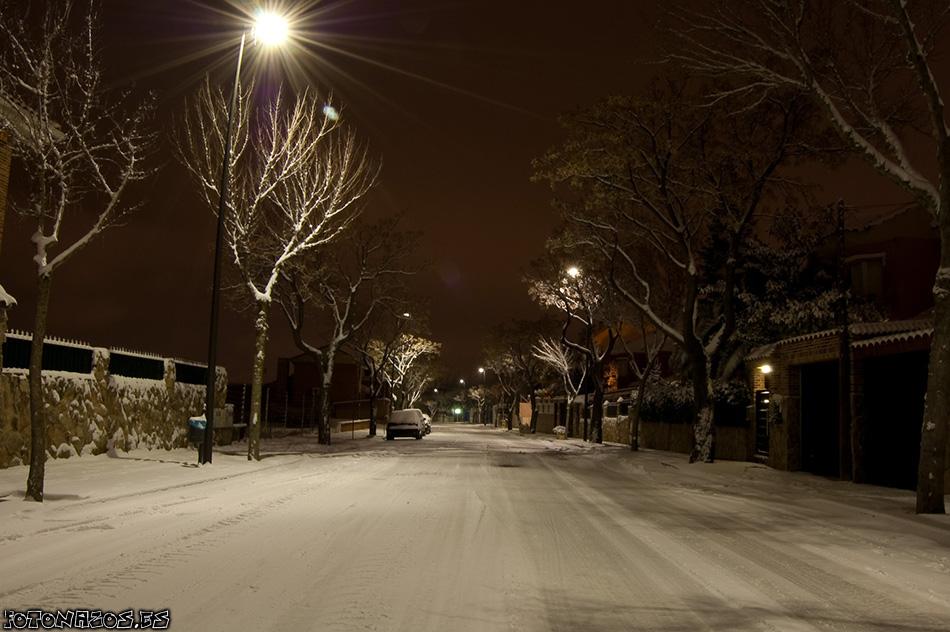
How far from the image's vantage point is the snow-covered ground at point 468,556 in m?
5.38

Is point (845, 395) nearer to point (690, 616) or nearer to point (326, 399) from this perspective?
point (690, 616)

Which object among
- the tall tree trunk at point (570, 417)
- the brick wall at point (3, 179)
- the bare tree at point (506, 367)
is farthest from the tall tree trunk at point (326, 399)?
the bare tree at point (506, 367)

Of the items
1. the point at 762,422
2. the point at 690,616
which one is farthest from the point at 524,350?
the point at 690,616

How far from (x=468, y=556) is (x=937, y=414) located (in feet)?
26.9

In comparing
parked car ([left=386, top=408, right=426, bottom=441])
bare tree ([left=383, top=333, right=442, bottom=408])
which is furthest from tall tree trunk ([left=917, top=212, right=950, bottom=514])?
bare tree ([left=383, top=333, right=442, bottom=408])

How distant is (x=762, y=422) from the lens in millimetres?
24203

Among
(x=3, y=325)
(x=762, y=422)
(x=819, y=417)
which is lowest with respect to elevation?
(x=762, y=422)

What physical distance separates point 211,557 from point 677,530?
5597 millimetres

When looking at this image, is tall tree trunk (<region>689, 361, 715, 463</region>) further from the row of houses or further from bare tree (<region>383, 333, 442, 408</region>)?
bare tree (<region>383, 333, 442, 408</region>)

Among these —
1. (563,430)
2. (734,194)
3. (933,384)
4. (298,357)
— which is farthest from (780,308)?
(298,357)

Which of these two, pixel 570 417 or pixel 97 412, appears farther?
pixel 570 417

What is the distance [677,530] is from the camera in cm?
948

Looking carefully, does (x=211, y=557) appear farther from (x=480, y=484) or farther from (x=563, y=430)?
(x=563, y=430)

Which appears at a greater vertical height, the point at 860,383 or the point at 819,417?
the point at 860,383
